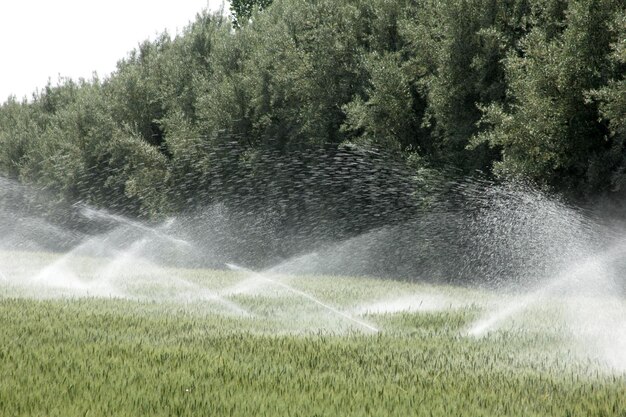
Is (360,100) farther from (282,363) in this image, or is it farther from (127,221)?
(127,221)

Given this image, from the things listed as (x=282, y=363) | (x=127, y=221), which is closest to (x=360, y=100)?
(x=282, y=363)

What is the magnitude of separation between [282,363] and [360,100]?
20363 mm

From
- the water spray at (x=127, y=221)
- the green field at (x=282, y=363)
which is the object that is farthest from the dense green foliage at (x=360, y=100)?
the green field at (x=282, y=363)

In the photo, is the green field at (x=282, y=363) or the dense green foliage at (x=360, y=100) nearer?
the green field at (x=282, y=363)

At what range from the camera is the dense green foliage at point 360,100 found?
1886 centimetres

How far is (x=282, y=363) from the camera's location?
744 cm

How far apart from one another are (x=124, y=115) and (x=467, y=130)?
27.3 metres

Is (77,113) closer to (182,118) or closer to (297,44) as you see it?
(182,118)

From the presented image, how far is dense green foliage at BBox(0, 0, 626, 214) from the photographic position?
742 inches

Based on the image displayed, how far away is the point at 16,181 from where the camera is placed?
66438 mm

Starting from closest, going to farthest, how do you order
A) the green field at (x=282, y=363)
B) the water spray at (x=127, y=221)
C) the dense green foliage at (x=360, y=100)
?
the green field at (x=282, y=363)
the dense green foliage at (x=360, y=100)
the water spray at (x=127, y=221)

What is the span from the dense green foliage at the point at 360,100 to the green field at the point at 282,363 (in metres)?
7.99

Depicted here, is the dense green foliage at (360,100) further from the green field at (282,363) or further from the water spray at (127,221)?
the green field at (282,363)

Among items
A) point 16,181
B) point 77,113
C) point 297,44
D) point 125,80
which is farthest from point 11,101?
point 297,44
